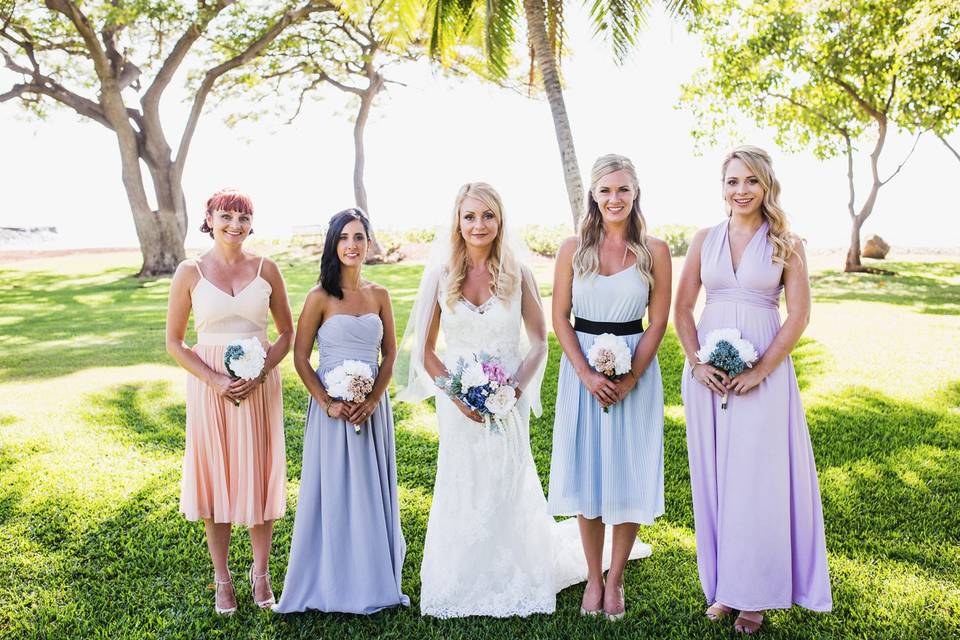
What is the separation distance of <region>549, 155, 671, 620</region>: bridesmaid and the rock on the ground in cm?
2824

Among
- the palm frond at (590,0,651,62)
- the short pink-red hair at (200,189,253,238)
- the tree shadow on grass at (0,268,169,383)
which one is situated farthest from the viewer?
the tree shadow on grass at (0,268,169,383)

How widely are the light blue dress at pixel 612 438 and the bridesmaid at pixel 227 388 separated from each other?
1720mm

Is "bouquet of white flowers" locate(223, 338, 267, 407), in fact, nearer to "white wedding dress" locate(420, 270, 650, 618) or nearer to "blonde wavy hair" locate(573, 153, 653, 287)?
"white wedding dress" locate(420, 270, 650, 618)

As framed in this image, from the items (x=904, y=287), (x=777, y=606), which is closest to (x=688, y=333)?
(x=777, y=606)

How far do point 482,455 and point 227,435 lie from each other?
4.93ft

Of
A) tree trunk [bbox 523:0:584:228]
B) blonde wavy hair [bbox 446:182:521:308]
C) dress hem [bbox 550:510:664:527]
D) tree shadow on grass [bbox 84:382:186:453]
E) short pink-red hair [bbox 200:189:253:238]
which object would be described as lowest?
tree shadow on grass [bbox 84:382:186:453]

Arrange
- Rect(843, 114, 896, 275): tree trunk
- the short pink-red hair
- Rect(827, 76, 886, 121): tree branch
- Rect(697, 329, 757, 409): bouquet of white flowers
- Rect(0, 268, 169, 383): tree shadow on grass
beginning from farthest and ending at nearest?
1. Rect(843, 114, 896, 275): tree trunk
2. Rect(827, 76, 886, 121): tree branch
3. Rect(0, 268, 169, 383): tree shadow on grass
4. the short pink-red hair
5. Rect(697, 329, 757, 409): bouquet of white flowers

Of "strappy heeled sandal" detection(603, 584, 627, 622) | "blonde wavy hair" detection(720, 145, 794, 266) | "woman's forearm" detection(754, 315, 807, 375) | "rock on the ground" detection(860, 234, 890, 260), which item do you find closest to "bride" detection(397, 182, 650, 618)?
"strappy heeled sandal" detection(603, 584, 627, 622)

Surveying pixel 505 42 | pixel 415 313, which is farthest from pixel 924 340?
pixel 415 313

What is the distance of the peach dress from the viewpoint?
4.30 metres

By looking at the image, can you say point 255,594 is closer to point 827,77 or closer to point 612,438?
point 612,438

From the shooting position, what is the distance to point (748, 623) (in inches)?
162

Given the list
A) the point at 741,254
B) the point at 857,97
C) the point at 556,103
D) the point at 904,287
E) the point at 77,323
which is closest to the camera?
the point at 741,254

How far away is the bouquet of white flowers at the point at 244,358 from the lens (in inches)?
161
